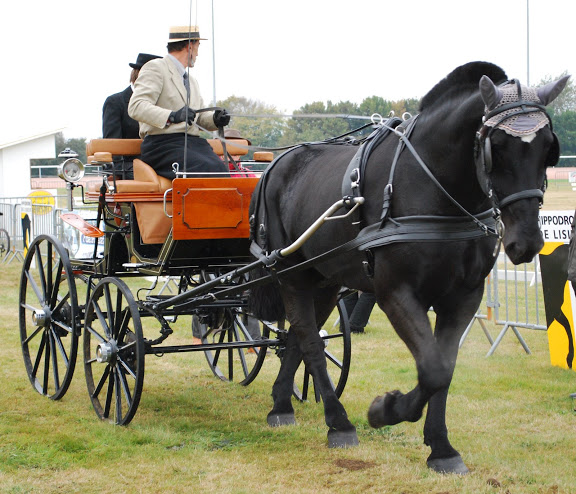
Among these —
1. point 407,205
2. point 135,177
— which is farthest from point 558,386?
point 135,177

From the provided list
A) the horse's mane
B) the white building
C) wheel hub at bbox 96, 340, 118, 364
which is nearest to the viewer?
the horse's mane

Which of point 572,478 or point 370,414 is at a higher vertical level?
point 370,414

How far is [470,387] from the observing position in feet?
21.3

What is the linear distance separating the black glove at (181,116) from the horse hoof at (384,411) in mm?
2372

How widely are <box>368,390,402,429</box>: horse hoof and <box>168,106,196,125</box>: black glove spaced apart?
7.78 ft

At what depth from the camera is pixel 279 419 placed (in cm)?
550

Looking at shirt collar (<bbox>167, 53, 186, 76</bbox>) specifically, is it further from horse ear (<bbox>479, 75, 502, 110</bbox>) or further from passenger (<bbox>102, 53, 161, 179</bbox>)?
horse ear (<bbox>479, 75, 502, 110</bbox>)

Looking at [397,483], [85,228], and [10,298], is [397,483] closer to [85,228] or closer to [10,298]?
[85,228]

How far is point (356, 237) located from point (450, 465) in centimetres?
133

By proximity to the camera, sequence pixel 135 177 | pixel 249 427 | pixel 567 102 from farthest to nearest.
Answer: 1. pixel 567 102
2. pixel 135 177
3. pixel 249 427

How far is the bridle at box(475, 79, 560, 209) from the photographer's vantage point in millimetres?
3340

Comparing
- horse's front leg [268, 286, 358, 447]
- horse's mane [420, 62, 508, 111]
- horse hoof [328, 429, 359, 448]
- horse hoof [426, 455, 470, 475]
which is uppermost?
horse's mane [420, 62, 508, 111]

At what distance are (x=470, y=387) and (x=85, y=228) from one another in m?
3.38

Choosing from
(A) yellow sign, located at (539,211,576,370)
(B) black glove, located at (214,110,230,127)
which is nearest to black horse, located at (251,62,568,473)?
(B) black glove, located at (214,110,230,127)
